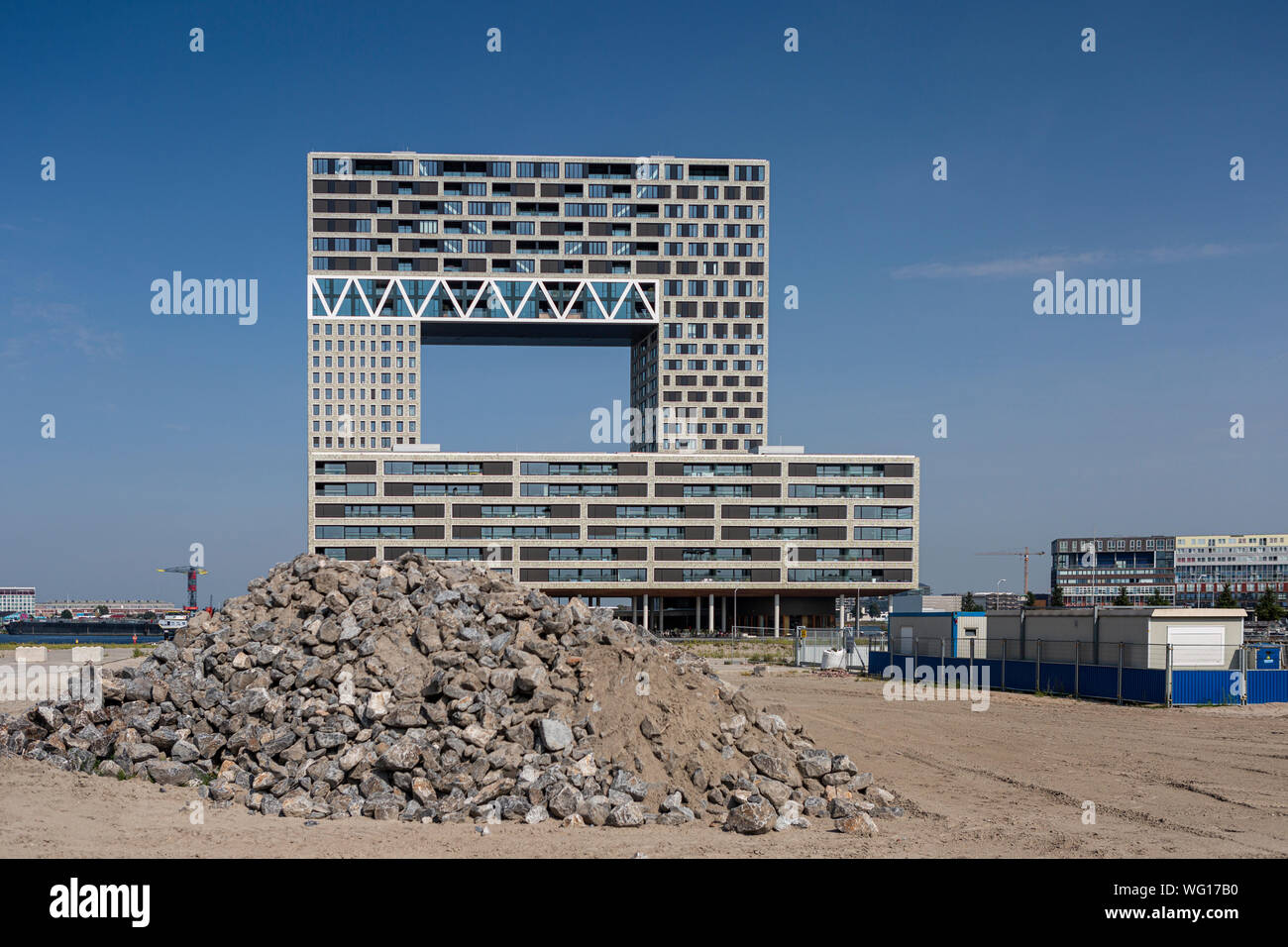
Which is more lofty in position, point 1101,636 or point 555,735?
point 555,735

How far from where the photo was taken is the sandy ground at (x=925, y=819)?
1311cm

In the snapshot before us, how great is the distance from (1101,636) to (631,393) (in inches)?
4350

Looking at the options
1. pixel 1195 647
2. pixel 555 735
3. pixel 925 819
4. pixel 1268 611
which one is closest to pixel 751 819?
pixel 925 819

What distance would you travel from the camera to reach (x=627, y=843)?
1346cm

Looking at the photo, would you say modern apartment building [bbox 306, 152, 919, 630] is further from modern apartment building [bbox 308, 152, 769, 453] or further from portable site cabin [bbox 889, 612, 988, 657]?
portable site cabin [bbox 889, 612, 988, 657]

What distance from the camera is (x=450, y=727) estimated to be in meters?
16.0

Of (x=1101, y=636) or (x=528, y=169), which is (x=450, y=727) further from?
(x=528, y=169)

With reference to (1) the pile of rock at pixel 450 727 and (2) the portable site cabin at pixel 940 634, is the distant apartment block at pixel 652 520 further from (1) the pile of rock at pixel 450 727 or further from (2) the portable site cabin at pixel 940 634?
(1) the pile of rock at pixel 450 727

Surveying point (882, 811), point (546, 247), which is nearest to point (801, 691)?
point (882, 811)

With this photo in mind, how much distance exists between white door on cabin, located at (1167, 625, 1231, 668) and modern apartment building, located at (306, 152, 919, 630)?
235ft

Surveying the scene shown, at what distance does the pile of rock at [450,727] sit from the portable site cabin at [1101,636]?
20.2 meters

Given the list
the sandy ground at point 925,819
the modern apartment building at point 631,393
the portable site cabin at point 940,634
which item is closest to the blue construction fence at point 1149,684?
the portable site cabin at point 940,634
